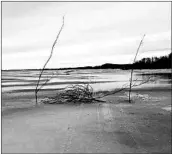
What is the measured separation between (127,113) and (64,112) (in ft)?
5.41

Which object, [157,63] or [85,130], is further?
[157,63]

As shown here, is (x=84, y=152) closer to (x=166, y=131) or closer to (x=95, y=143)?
(x=95, y=143)

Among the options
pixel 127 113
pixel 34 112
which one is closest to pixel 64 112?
pixel 34 112

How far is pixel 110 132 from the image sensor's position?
453 cm

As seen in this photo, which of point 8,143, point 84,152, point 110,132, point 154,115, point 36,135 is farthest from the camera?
Result: point 154,115

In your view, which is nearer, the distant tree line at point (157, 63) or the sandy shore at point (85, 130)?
the sandy shore at point (85, 130)

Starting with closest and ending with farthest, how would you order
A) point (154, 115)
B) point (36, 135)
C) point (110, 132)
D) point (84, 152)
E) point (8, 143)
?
1. point (84, 152)
2. point (8, 143)
3. point (36, 135)
4. point (110, 132)
5. point (154, 115)

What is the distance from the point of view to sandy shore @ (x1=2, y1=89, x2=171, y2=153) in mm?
3684

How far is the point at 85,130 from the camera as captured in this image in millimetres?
4625

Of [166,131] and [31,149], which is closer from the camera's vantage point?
[31,149]

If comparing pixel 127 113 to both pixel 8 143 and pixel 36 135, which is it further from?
pixel 8 143

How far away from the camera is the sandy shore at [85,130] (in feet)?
12.1

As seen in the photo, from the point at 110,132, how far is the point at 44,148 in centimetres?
142

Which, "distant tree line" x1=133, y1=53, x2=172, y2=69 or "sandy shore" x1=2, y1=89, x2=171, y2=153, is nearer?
"sandy shore" x1=2, y1=89, x2=171, y2=153
